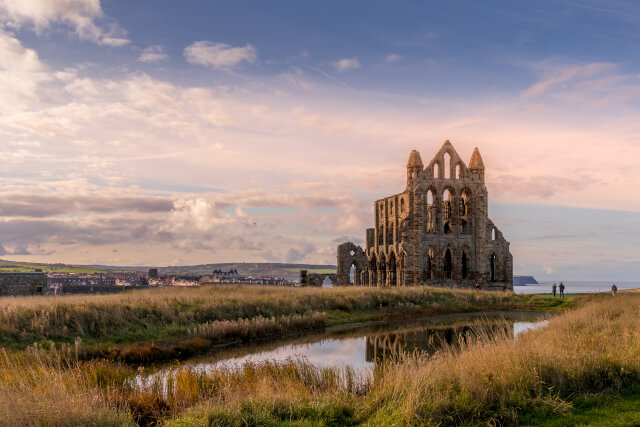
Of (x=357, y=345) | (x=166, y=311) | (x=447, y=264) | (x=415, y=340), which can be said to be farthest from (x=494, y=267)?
(x=166, y=311)

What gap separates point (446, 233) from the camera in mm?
57906

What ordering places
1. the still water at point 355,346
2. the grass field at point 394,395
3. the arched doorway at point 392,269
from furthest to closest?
the arched doorway at point 392,269 < the still water at point 355,346 < the grass field at point 394,395

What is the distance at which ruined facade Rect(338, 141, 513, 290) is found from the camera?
5462 centimetres

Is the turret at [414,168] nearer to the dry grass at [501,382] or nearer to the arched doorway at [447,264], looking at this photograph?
the arched doorway at [447,264]

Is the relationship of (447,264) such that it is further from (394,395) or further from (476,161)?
(394,395)

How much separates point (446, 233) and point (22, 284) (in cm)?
4174

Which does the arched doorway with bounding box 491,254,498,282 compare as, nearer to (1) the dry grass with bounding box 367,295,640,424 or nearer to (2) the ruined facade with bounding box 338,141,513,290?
(2) the ruined facade with bounding box 338,141,513,290

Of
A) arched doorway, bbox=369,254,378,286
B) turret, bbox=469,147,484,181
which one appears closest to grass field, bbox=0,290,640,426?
turret, bbox=469,147,484,181

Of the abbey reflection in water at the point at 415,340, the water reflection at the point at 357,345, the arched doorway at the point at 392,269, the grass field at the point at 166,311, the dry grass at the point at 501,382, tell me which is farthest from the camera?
the arched doorway at the point at 392,269

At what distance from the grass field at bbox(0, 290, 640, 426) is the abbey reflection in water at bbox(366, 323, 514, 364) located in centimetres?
715

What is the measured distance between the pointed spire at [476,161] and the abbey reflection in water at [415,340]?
109 feet

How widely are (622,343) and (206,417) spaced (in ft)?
33.7

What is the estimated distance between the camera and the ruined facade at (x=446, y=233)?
54.6 meters

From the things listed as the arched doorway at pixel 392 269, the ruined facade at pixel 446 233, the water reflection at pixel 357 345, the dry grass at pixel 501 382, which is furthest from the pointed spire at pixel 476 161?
the dry grass at pixel 501 382
